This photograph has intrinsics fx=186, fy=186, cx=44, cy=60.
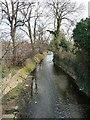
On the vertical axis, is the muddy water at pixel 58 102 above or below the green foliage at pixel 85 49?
below

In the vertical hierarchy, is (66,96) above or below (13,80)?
below

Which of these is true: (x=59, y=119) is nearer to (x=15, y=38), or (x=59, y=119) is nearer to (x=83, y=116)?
(x=83, y=116)

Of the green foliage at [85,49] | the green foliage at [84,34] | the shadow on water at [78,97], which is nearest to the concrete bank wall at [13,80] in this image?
the shadow on water at [78,97]

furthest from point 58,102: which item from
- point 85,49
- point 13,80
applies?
point 13,80

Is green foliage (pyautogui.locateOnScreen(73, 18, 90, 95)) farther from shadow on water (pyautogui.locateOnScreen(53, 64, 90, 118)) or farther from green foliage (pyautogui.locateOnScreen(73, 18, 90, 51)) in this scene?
shadow on water (pyautogui.locateOnScreen(53, 64, 90, 118))

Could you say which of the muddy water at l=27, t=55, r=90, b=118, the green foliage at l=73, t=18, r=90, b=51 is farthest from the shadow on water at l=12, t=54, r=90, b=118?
the green foliage at l=73, t=18, r=90, b=51

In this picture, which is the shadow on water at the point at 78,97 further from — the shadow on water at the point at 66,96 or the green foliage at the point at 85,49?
the green foliage at the point at 85,49

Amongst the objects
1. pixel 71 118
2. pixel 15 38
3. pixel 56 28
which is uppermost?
pixel 56 28

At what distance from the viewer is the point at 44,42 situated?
52.0 m

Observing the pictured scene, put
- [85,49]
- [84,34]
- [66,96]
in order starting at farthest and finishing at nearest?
[66,96] < [85,49] < [84,34]

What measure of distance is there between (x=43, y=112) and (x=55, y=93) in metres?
4.12

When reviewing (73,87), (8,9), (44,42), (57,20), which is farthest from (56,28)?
(73,87)

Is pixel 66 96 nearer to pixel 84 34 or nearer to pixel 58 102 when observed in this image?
pixel 58 102

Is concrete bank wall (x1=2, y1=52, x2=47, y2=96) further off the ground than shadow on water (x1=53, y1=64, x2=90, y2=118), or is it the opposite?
concrete bank wall (x1=2, y1=52, x2=47, y2=96)
